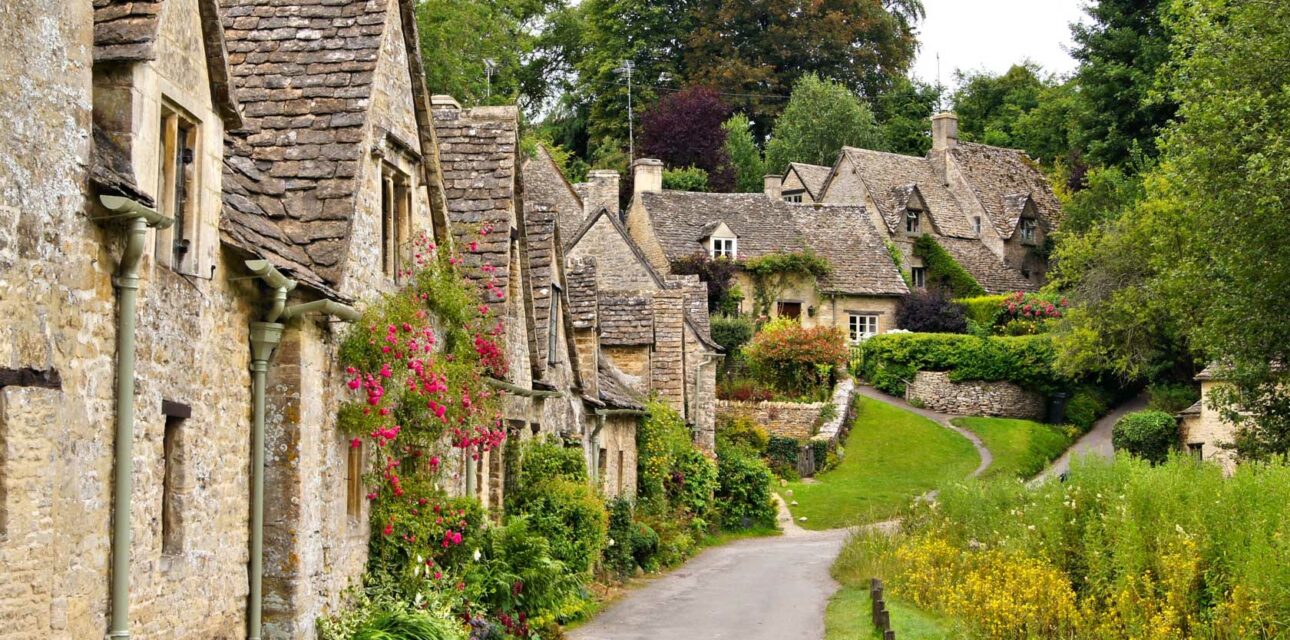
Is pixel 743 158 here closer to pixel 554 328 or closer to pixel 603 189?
pixel 603 189

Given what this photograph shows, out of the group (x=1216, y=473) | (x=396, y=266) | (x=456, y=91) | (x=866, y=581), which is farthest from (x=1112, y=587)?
(x=456, y=91)

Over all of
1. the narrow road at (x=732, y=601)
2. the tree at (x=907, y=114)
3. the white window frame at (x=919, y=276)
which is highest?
the tree at (x=907, y=114)

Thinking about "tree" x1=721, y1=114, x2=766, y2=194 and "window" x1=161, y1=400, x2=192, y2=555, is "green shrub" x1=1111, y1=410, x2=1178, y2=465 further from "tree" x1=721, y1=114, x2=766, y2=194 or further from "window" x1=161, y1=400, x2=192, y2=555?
"window" x1=161, y1=400, x2=192, y2=555

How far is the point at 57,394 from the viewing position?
346 inches

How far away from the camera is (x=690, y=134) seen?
84.1m

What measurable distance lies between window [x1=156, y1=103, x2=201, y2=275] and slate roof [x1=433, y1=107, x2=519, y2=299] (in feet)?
30.8

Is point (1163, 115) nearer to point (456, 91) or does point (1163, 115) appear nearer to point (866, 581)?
point (456, 91)

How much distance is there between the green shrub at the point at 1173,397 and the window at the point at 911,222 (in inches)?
886

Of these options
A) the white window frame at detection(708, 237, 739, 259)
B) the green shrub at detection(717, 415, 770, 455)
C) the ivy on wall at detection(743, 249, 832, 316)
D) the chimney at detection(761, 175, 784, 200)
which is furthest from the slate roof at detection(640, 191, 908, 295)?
the green shrub at detection(717, 415, 770, 455)

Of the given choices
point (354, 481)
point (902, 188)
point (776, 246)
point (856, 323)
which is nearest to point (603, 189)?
point (776, 246)

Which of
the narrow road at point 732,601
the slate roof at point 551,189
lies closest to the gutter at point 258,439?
the narrow road at point 732,601

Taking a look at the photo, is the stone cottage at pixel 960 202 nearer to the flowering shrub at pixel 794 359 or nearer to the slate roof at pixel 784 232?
the slate roof at pixel 784 232

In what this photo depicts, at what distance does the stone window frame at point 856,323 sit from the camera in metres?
66.7

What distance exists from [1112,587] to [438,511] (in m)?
8.66
